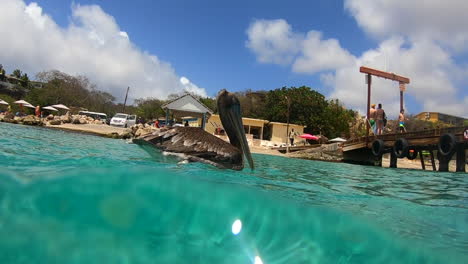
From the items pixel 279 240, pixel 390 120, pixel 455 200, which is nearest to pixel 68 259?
pixel 279 240

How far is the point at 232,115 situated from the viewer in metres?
6.63

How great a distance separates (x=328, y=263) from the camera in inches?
78.3

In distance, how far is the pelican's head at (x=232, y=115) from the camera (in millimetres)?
6527

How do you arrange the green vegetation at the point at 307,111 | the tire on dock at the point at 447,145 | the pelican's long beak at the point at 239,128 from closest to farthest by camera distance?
the pelican's long beak at the point at 239,128
the tire on dock at the point at 447,145
the green vegetation at the point at 307,111

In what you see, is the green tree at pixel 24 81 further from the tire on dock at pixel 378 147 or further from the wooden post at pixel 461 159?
the wooden post at pixel 461 159

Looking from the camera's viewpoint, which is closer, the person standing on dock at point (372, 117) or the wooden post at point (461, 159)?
the wooden post at point (461, 159)

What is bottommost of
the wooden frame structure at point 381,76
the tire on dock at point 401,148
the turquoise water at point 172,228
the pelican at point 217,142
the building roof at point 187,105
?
the turquoise water at point 172,228

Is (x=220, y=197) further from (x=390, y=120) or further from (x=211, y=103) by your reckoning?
(x=390, y=120)

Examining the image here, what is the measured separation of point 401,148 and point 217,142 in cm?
1269

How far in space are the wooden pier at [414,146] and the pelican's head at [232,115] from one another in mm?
10849

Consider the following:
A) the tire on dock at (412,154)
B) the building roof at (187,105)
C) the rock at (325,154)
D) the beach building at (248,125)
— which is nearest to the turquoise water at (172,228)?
the tire on dock at (412,154)

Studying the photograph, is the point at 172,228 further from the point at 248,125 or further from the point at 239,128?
the point at 248,125

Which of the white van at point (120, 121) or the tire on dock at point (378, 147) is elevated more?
the white van at point (120, 121)

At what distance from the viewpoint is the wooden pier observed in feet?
41.9
